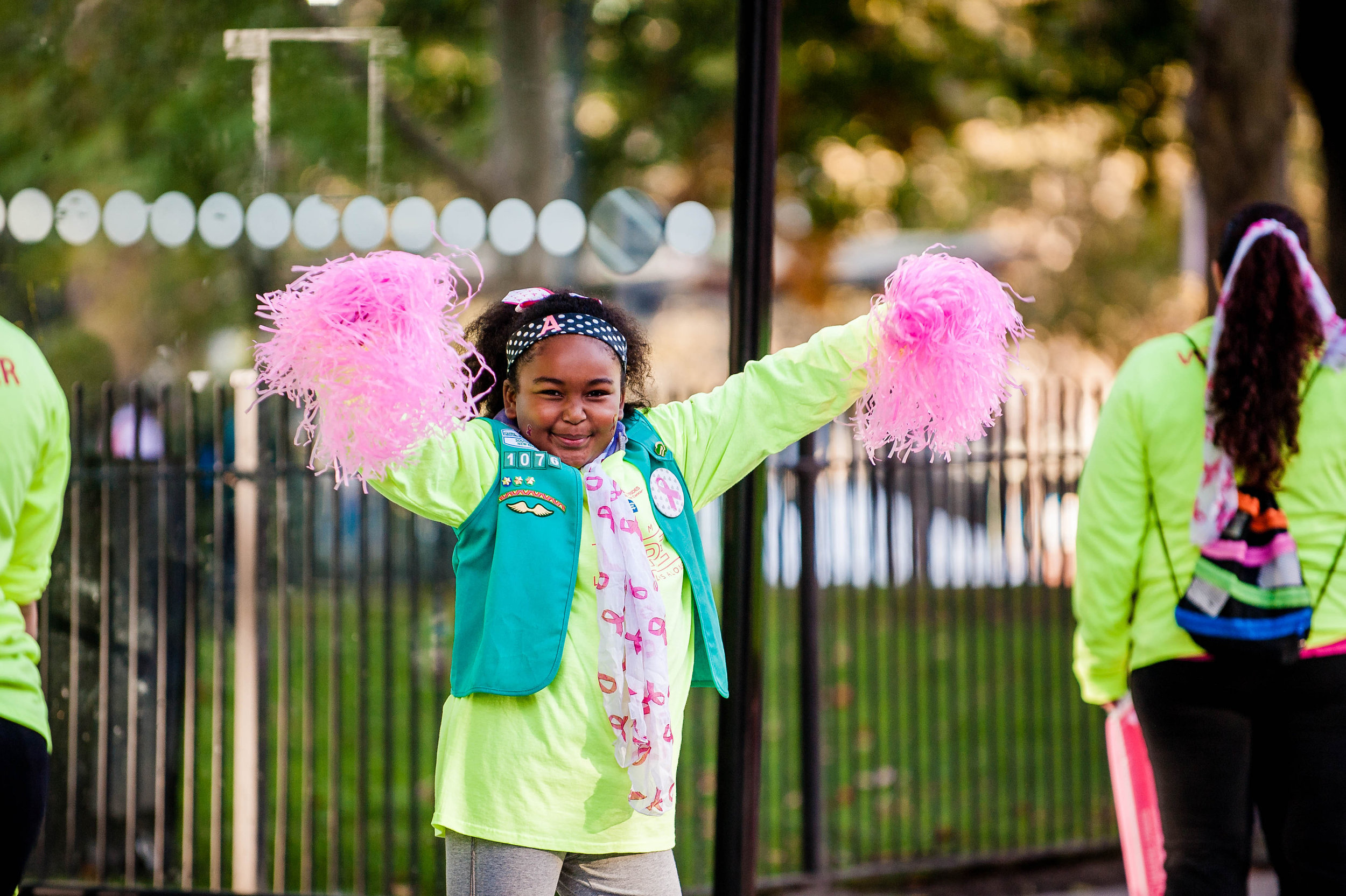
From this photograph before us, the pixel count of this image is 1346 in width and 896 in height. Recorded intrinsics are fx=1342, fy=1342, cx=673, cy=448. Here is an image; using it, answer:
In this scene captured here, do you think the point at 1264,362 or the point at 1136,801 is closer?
the point at 1264,362

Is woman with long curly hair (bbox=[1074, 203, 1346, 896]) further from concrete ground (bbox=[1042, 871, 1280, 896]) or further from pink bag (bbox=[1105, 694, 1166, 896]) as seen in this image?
concrete ground (bbox=[1042, 871, 1280, 896])

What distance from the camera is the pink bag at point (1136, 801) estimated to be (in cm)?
328

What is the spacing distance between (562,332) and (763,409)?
1.44ft

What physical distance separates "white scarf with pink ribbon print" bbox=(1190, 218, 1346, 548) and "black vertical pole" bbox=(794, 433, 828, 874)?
234 centimetres

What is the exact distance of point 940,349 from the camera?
8.75ft

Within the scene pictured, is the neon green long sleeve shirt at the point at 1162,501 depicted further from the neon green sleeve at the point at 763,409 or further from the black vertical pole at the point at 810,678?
the black vertical pole at the point at 810,678

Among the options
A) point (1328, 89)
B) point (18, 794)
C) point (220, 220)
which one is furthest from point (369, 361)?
point (1328, 89)

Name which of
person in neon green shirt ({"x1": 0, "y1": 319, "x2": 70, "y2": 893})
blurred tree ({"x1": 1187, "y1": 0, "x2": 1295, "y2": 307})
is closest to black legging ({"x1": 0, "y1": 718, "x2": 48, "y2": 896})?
person in neon green shirt ({"x1": 0, "y1": 319, "x2": 70, "y2": 893})

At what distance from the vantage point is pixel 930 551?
19.3ft

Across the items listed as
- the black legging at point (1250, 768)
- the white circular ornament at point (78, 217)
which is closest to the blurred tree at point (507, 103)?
the white circular ornament at point (78, 217)

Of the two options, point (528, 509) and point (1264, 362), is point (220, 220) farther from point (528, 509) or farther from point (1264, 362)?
point (1264, 362)

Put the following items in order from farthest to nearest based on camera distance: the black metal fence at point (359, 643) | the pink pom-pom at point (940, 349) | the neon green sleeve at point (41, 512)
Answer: the black metal fence at point (359, 643) < the pink pom-pom at point (940, 349) < the neon green sleeve at point (41, 512)

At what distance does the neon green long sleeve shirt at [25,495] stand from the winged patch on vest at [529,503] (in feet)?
2.65

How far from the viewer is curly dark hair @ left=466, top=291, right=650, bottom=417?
2600mm
